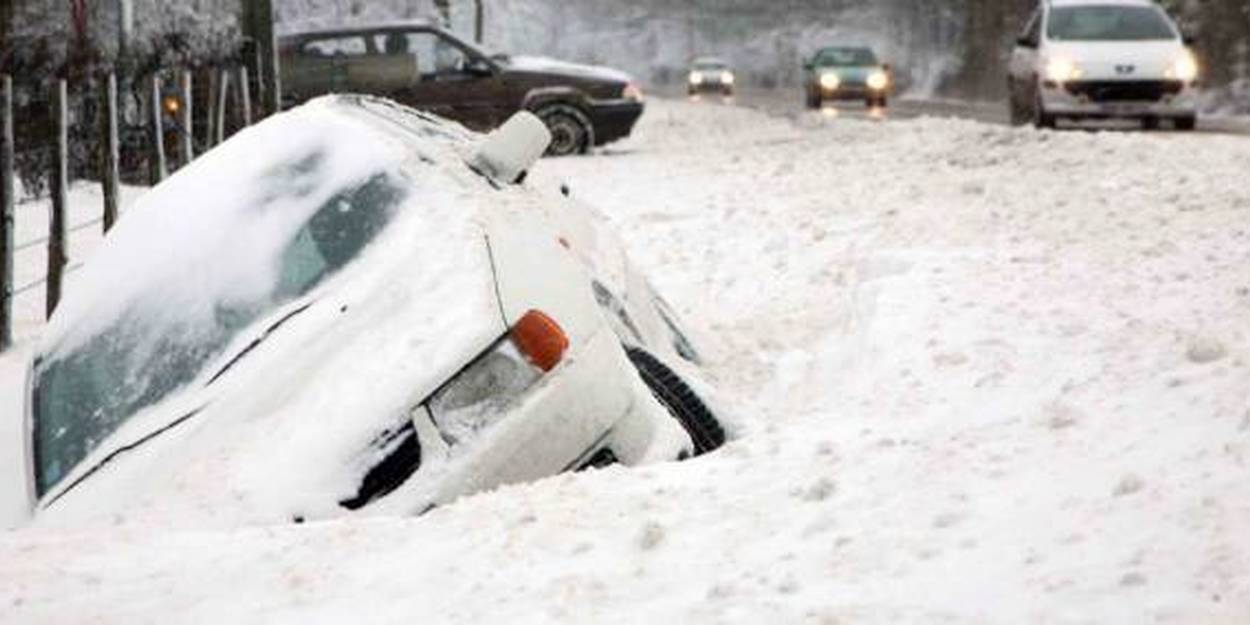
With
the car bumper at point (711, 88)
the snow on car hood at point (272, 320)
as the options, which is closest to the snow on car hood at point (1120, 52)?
the snow on car hood at point (272, 320)

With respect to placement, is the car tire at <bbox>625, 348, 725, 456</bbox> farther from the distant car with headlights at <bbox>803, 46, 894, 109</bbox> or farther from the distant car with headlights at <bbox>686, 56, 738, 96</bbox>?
the distant car with headlights at <bbox>686, 56, 738, 96</bbox>

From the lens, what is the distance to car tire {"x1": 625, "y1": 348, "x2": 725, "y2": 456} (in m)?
4.85

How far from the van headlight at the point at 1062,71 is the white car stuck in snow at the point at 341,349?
12.5 meters

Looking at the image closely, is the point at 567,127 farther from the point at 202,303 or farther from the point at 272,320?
the point at 272,320

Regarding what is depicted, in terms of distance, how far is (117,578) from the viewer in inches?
142

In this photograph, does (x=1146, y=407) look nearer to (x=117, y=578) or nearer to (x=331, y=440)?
(x=331, y=440)

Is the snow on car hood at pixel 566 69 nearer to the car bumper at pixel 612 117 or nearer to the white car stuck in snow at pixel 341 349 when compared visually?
the car bumper at pixel 612 117

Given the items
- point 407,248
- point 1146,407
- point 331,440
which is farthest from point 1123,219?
point 331,440

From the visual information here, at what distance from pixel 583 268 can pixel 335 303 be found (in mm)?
948

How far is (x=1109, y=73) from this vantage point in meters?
16.5

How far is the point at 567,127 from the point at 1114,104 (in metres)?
6.81

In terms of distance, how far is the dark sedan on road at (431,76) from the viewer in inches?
723

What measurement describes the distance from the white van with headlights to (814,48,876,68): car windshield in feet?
49.0

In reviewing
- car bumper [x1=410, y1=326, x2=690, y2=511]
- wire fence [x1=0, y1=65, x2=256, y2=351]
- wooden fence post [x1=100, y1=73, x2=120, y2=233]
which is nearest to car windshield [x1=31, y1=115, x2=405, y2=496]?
car bumper [x1=410, y1=326, x2=690, y2=511]
